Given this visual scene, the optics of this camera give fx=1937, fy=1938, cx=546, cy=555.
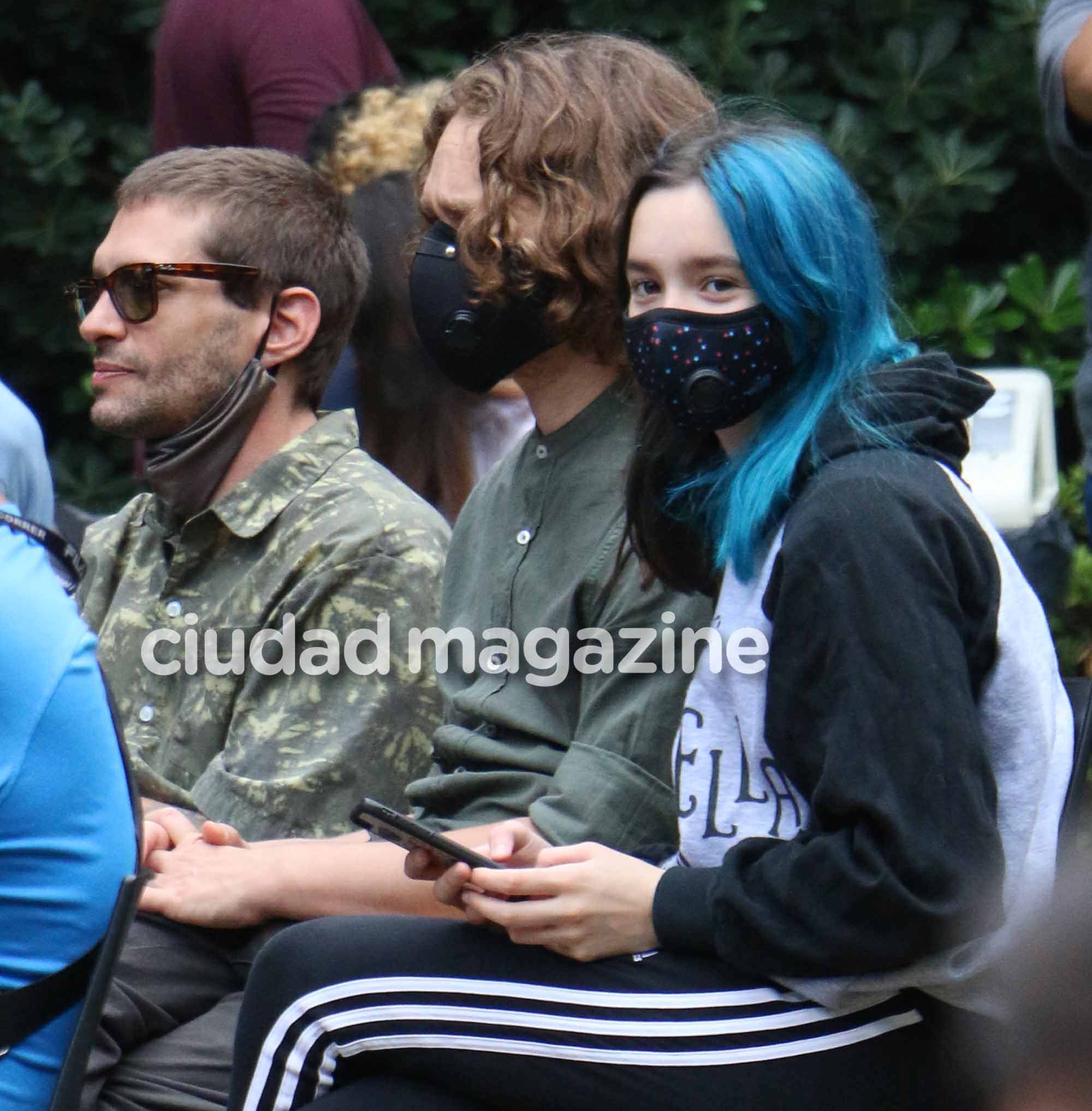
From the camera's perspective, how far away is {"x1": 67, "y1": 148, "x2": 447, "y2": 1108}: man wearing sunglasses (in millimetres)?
2596

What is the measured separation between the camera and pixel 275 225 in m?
3.16

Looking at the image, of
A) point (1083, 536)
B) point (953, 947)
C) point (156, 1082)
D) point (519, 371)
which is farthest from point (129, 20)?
point (953, 947)

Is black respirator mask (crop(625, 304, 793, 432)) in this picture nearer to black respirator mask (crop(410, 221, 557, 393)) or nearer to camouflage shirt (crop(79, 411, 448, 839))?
black respirator mask (crop(410, 221, 557, 393))

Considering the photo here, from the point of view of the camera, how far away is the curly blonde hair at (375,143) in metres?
3.96

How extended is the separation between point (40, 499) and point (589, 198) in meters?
0.94

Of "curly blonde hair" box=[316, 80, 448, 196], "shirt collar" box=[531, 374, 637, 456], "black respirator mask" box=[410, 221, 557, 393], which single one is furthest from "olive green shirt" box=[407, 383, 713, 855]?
"curly blonde hair" box=[316, 80, 448, 196]

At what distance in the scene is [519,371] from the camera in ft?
8.69

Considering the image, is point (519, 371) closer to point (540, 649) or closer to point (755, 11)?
point (540, 649)

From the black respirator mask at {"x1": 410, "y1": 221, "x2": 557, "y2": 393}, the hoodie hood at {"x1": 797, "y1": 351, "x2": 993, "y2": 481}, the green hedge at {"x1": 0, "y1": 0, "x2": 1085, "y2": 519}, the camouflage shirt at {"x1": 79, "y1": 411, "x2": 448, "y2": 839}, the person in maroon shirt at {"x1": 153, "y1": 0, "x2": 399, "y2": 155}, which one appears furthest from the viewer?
the green hedge at {"x1": 0, "y1": 0, "x2": 1085, "y2": 519}

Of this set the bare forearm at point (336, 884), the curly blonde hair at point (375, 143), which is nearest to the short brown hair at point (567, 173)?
the bare forearm at point (336, 884)

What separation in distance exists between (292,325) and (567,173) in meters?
0.75

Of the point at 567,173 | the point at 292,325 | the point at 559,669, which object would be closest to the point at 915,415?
the point at 559,669

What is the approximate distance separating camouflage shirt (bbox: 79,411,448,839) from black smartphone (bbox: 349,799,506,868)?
0.66 m

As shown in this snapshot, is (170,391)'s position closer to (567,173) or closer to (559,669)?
(567,173)
